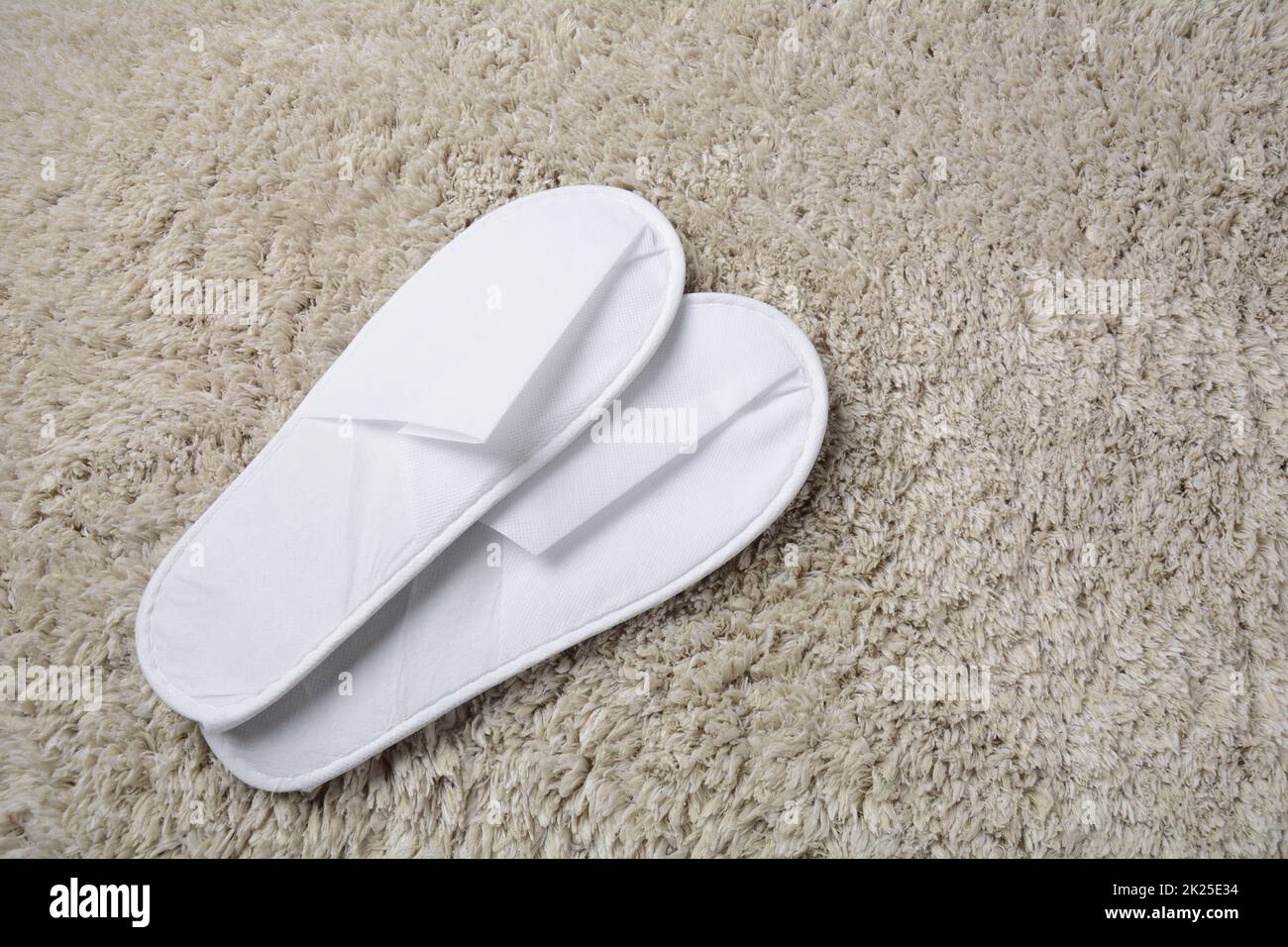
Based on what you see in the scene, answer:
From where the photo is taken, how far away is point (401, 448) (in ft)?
2.33

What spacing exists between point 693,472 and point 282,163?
0.57 m

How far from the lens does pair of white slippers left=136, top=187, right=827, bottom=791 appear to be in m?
0.70

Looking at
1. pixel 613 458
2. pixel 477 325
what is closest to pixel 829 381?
pixel 613 458

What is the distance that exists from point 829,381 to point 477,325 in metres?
0.35

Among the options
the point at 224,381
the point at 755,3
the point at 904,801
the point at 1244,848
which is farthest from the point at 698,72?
the point at 1244,848

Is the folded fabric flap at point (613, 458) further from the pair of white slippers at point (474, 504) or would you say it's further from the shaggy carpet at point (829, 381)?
the shaggy carpet at point (829, 381)

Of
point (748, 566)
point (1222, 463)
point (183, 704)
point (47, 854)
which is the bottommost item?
point (47, 854)

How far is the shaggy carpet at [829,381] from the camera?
2.38ft

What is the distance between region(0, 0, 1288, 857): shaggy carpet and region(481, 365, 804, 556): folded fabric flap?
12cm

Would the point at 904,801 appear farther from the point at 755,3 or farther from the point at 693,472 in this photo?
the point at 755,3

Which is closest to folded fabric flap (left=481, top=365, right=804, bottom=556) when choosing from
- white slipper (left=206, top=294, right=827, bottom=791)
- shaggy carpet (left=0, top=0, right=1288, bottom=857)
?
white slipper (left=206, top=294, right=827, bottom=791)

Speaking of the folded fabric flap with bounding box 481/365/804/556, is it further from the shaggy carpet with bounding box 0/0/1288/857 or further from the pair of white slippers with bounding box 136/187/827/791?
the shaggy carpet with bounding box 0/0/1288/857

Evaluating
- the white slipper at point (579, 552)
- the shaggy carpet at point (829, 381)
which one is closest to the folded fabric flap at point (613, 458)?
the white slipper at point (579, 552)
